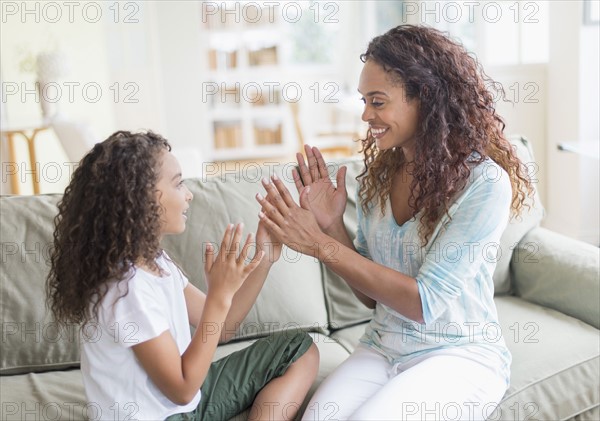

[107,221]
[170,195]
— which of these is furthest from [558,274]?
[107,221]

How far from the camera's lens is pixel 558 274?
6.60 feet

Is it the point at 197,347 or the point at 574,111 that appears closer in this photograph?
the point at 197,347

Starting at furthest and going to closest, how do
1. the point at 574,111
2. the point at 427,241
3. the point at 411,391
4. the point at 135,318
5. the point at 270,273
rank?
the point at 574,111, the point at 270,273, the point at 427,241, the point at 411,391, the point at 135,318

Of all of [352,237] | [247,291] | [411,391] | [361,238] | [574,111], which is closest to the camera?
[411,391]

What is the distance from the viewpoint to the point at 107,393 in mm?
1352

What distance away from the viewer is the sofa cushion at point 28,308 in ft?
5.96

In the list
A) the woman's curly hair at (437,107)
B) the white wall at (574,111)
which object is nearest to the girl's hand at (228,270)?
the woman's curly hair at (437,107)

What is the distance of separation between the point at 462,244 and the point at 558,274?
2.24 feet

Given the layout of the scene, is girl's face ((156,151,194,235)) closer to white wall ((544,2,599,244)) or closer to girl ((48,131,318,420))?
girl ((48,131,318,420))

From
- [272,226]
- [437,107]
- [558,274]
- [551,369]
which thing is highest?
[437,107]

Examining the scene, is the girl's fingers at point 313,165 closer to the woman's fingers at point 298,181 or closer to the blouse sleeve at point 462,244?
the woman's fingers at point 298,181

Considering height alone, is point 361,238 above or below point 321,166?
below

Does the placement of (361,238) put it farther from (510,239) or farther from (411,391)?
(510,239)

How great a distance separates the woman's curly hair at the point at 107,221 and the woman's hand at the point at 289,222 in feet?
0.92
